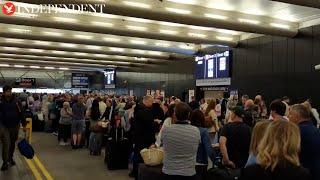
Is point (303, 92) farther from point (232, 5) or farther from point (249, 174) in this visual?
point (249, 174)

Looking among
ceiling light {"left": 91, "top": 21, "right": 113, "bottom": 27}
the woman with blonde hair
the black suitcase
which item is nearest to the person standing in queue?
ceiling light {"left": 91, "top": 21, "right": 113, "bottom": 27}

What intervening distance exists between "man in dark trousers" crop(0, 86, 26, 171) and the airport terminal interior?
2cm

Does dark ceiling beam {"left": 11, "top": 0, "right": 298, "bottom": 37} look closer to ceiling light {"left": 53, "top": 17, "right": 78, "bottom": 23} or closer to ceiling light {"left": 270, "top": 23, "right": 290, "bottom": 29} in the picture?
ceiling light {"left": 270, "top": 23, "right": 290, "bottom": 29}

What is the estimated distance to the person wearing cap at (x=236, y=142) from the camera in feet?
15.6

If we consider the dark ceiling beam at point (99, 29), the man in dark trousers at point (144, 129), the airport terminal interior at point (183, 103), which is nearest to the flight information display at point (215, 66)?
the airport terminal interior at point (183, 103)

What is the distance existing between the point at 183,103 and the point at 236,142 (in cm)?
83

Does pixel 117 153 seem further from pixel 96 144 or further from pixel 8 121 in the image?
pixel 8 121

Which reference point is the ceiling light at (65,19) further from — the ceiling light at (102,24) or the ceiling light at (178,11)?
the ceiling light at (178,11)

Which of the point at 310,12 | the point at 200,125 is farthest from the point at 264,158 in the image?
the point at 310,12

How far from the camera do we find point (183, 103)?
464cm

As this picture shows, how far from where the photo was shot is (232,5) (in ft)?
38.5

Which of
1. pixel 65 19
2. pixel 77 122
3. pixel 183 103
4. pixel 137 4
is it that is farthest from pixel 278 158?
pixel 65 19

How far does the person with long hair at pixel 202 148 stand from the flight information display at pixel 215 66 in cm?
1185

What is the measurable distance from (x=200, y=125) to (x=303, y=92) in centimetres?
899
